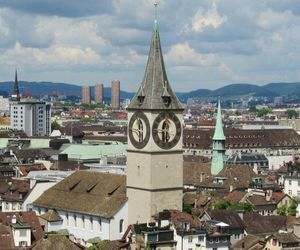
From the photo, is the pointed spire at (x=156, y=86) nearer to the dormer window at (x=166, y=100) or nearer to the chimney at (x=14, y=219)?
the dormer window at (x=166, y=100)

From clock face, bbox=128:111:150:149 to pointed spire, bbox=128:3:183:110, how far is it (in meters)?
0.91

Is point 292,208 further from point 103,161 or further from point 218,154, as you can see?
point 103,161

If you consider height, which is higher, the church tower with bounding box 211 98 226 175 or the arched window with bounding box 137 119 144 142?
the arched window with bounding box 137 119 144 142

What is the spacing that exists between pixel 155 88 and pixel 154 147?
17.6ft

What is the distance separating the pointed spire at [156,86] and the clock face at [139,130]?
0.91 metres

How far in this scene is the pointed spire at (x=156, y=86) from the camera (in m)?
85.4

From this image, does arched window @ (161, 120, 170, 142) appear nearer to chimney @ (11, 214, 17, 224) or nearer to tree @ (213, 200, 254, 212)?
tree @ (213, 200, 254, 212)

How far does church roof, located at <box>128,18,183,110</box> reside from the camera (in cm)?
8538

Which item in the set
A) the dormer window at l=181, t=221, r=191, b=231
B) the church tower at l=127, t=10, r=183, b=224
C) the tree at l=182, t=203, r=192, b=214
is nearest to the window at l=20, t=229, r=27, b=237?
the church tower at l=127, t=10, r=183, b=224

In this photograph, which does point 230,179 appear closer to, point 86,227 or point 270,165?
point 86,227

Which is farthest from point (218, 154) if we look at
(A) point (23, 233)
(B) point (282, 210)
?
(A) point (23, 233)

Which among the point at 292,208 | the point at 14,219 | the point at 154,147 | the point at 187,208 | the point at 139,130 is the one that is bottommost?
the point at 292,208

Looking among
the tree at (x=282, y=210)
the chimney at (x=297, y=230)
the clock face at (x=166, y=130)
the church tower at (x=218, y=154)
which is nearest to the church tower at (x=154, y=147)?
the clock face at (x=166, y=130)

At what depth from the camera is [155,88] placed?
3374 inches
